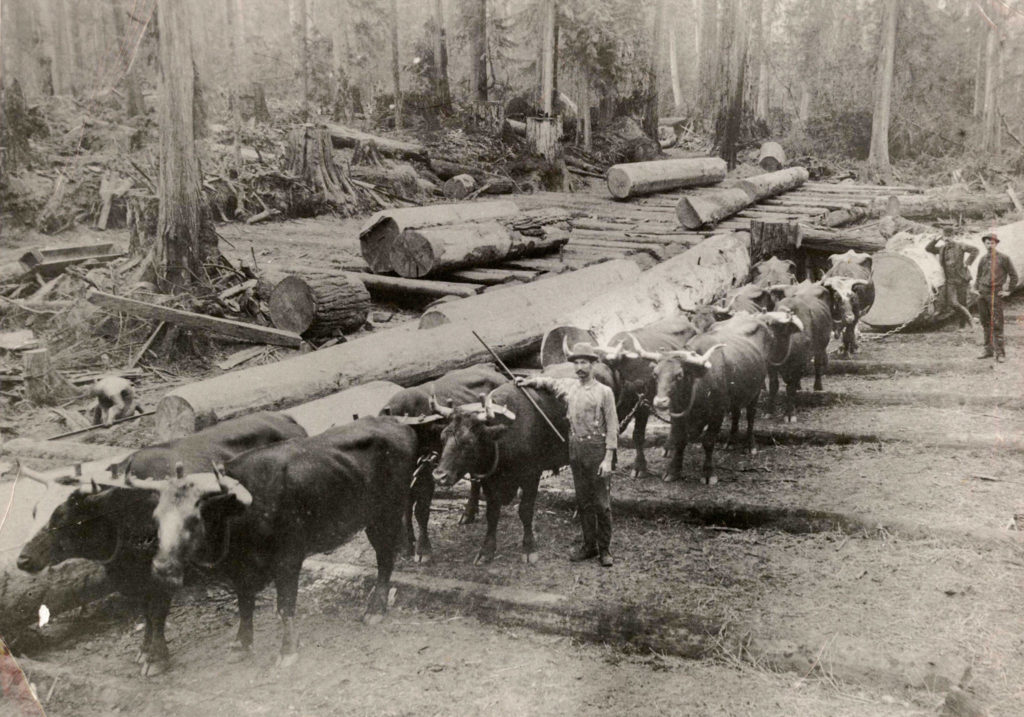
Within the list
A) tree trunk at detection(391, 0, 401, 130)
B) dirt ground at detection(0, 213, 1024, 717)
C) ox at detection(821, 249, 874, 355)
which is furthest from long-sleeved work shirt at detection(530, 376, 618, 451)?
tree trunk at detection(391, 0, 401, 130)

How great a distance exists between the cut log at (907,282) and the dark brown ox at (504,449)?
5553mm

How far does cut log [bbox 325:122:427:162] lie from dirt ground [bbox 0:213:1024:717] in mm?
10332

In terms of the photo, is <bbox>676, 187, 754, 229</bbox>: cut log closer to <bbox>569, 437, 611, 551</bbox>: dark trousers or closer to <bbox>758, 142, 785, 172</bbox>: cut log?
<bbox>758, 142, 785, 172</bbox>: cut log

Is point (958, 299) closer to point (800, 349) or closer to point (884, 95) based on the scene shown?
point (800, 349)

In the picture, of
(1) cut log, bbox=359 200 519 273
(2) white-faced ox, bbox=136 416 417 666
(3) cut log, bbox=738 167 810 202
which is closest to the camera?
(2) white-faced ox, bbox=136 416 417 666

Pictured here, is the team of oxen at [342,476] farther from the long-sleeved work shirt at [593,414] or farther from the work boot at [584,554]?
the long-sleeved work shirt at [593,414]

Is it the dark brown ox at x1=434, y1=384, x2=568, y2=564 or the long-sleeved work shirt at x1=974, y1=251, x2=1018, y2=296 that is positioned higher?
the long-sleeved work shirt at x1=974, y1=251, x2=1018, y2=296

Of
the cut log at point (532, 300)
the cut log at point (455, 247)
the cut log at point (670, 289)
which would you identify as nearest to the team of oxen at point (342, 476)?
the cut log at point (670, 289)

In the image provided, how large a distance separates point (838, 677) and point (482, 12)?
9.79 meters

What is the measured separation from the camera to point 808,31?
1044cm

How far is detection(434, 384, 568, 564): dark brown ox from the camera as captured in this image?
6.30 m

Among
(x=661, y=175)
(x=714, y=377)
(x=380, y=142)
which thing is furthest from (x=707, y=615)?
(x=661, y=175)

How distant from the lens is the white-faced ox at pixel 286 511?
16.2 ft

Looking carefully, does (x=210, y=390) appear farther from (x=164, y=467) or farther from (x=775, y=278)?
(x=775, y=278)
